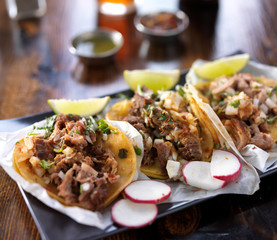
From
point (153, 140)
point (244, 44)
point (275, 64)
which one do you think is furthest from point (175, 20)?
point (153, 140)

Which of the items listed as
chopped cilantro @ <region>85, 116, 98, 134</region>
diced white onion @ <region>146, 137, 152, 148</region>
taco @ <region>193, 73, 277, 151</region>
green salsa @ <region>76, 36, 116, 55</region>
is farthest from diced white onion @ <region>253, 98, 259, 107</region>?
green salsa @ <region>76, 36, 116, 55</region>

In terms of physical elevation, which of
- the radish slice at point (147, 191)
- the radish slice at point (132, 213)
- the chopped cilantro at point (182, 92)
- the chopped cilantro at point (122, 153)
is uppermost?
the chopped cilantro at point (182, 92)

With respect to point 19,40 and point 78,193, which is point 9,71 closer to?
point 19,40

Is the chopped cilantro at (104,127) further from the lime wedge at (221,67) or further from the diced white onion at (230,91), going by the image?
the lime wedge at (221,67)

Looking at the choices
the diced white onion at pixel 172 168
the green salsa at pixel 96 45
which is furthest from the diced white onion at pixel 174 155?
the green salsa at pixel 96 45

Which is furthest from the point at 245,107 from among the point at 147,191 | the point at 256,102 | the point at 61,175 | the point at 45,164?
the point at 45,164
